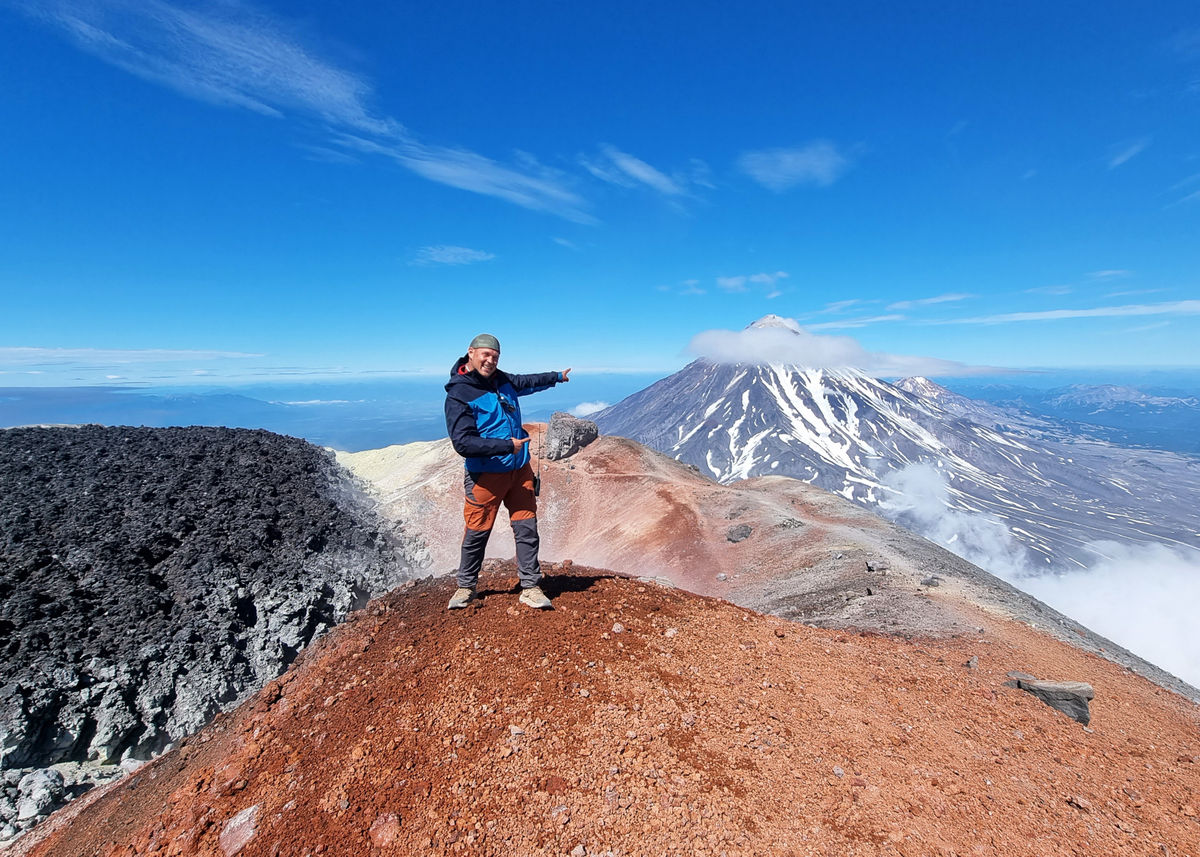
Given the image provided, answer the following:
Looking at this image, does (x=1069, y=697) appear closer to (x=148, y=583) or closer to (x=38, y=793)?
(x=38, y=793)

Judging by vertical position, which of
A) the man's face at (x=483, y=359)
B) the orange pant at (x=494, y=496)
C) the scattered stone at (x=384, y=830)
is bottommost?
the scattered stone at (x=384, y=830)

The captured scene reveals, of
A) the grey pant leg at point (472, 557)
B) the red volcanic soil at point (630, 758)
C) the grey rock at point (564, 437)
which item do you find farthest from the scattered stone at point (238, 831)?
the grey rock at point (564, 437)

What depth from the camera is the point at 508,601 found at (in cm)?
592

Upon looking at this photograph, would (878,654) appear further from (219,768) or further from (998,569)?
(998,569)

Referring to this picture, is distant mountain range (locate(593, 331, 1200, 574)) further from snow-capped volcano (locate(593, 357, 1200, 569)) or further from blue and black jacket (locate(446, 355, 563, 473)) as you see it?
blue and black jacket (locate(446, 355, 563, 473))

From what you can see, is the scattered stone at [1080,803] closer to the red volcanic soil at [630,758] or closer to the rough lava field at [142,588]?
the red volcanic soil at [630,758]

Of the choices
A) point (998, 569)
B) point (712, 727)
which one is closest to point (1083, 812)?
point (712, 727)

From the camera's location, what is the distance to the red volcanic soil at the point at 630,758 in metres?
3.11

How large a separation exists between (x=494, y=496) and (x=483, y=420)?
986 mm

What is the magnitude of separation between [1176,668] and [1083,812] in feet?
400

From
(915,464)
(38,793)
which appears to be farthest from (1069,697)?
(915,464)

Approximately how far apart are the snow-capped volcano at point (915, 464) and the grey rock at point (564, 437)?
397 ft

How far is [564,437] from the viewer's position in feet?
92.7

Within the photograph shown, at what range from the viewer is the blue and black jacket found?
207 inches
